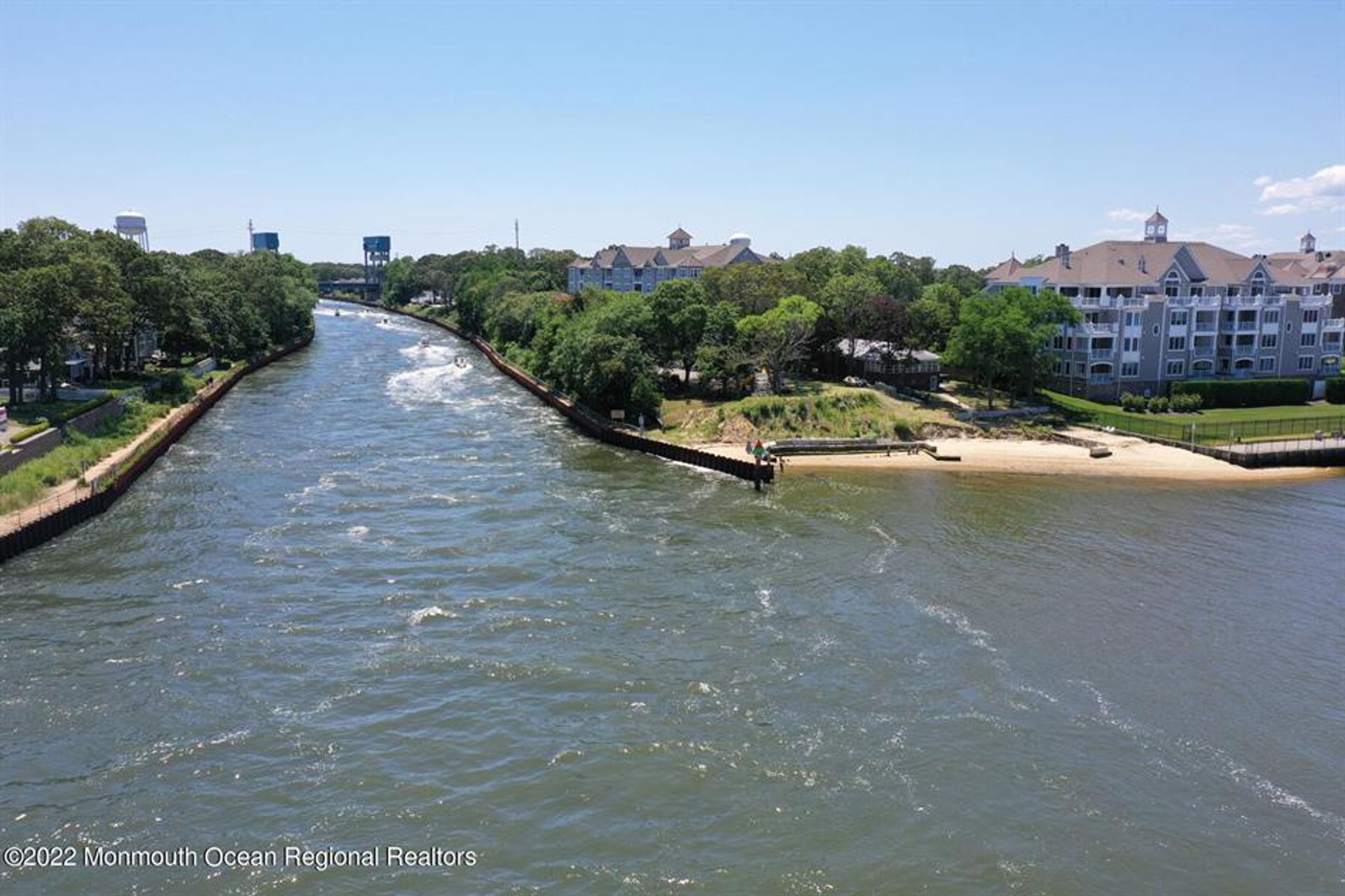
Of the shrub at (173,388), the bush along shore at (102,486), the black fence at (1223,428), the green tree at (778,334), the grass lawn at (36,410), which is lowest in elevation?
the bush along shore at (102,486)

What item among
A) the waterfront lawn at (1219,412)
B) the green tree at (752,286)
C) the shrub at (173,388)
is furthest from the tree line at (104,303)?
the waterfront lawn at (1219,412)

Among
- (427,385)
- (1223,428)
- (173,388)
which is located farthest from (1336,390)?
(173,388)

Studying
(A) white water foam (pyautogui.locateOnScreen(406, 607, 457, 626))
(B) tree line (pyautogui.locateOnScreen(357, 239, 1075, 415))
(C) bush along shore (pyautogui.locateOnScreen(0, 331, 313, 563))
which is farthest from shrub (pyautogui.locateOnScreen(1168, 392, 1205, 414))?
(C) bush along shore (pyautogui.locateOnScreen(0, 331, 313, 563))

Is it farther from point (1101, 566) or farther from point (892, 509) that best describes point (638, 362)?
point (1101, 566)

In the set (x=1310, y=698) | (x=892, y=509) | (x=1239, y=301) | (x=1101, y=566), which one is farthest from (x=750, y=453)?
(x=1239, y=301)

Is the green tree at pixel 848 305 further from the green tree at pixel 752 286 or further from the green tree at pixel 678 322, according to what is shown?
the green tree at pixel 678 322

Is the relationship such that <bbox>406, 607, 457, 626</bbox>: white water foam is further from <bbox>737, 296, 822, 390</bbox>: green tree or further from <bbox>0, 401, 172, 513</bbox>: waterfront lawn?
<bbox>737, 296, 822, 390</bbox>: green tree

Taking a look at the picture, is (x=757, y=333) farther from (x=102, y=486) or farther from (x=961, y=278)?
(x=961, y=278)
